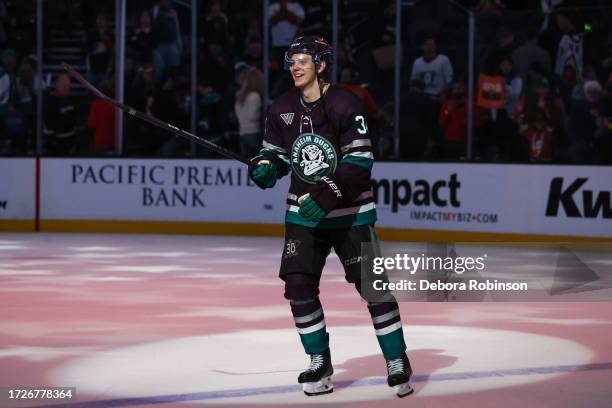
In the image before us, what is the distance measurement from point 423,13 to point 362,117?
9294 millimetres

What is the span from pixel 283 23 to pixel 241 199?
89.8 inches

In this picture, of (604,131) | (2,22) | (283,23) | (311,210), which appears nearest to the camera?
→ (311,210)

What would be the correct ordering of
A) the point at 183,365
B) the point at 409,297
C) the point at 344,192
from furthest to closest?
the point at 409,297 → the point at 183,365 → the point at 344,192

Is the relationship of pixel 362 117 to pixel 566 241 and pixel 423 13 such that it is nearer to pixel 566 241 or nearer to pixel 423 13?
pixel 566 241

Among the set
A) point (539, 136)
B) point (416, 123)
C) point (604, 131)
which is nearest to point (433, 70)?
point (416, 123)

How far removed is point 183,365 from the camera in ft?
20.5

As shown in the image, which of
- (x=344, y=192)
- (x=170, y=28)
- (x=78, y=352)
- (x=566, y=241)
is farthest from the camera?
(x=170, y=28)

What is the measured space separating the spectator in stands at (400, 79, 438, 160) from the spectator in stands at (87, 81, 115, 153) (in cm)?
377

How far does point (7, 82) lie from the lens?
15.9m

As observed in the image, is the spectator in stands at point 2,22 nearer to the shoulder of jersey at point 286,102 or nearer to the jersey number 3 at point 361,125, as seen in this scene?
the shoulder of jersey at point 286,102

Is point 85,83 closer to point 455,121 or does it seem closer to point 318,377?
point 318,377

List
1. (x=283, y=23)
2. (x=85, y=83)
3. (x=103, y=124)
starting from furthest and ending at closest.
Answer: (x=103, y=124), (x=283, y=23), (x=85, y=83)

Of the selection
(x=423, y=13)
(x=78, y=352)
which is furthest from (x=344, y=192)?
(x=423, y=13)

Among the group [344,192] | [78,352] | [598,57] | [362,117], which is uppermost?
[598,57]
